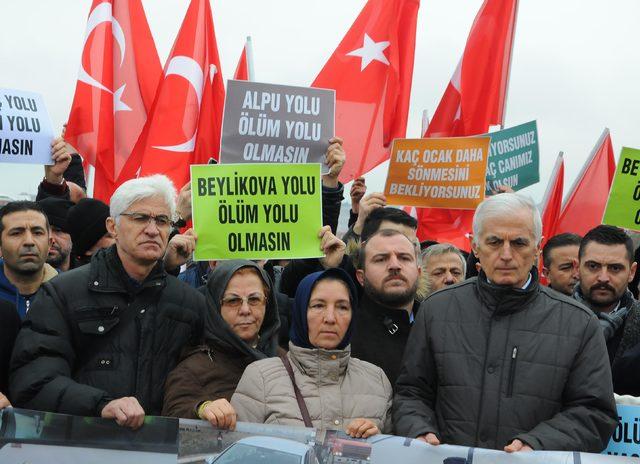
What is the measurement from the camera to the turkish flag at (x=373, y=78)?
7945 millimetres

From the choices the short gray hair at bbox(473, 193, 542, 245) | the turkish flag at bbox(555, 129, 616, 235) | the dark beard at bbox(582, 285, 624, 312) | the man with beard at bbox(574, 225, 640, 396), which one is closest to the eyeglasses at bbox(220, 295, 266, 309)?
the short gray hair at bbox(473, 193, 542, 245)

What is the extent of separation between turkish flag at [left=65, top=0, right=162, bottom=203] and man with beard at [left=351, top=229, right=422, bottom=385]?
3.91 metres

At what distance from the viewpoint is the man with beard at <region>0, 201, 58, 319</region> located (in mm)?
4965

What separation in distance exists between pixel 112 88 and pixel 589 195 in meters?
4.75

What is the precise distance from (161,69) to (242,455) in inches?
241

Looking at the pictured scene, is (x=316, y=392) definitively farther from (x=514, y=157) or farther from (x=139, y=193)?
(x=514, y=157)

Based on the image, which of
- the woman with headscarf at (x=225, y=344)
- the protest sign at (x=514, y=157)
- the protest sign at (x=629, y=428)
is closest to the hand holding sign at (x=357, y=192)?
the protest sign at (x=514, y=157)

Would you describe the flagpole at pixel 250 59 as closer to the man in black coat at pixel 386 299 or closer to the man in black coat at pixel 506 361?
the man in black coat at pixel 386 299

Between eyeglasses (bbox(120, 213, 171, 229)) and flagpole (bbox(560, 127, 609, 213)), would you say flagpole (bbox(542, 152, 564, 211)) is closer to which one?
flagpole (bbox(560, 127, 609, 213))

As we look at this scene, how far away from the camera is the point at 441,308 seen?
385cm

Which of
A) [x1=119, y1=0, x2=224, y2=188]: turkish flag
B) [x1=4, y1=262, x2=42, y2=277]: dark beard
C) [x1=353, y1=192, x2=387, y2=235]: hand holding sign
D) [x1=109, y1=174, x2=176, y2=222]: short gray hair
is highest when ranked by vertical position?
[x1=119, y1=0, x2=224, y2=188]: turkish flag

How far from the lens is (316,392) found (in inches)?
151

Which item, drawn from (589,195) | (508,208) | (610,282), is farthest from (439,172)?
(508,208)

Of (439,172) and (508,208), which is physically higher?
(439,172)
